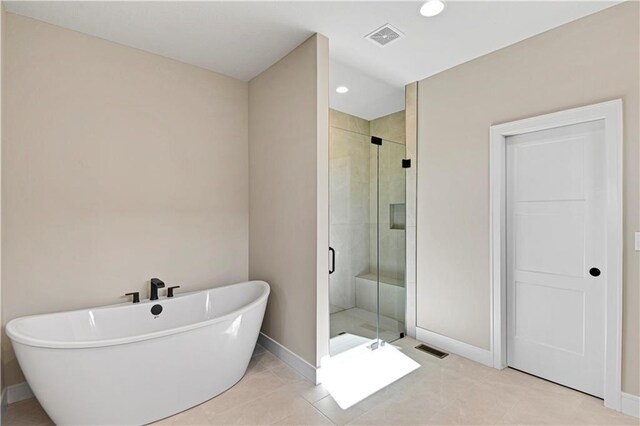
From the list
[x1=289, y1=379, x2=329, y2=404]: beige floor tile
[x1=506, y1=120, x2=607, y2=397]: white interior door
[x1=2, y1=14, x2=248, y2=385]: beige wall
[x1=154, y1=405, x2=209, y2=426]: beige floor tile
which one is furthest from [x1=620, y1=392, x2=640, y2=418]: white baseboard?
[x1=2, y1=14, x2=248, y2=385]: beige wall

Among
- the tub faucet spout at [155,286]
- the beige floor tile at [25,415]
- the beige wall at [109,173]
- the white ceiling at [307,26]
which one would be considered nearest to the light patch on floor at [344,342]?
the beige wall at [109,173]

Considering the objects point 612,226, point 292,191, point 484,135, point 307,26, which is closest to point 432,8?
point 307,26

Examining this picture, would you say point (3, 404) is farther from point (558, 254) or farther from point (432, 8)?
point (558, 254)

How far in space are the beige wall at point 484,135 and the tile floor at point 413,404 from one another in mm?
354

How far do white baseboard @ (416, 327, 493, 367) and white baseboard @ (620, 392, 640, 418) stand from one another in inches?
32.4

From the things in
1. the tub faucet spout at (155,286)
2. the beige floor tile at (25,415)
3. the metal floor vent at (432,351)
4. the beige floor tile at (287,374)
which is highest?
the tub faucet spout at (155,286)

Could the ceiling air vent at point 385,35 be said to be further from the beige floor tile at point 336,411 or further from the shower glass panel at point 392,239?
the beige floor tile at point 336,411

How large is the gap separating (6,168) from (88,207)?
0.53m

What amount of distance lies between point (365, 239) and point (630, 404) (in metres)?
2.18

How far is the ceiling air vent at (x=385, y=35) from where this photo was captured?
7.73ft

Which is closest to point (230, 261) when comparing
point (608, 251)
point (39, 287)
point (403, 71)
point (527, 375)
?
point (39, 287)

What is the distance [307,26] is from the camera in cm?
235

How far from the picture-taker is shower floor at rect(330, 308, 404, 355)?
292cm

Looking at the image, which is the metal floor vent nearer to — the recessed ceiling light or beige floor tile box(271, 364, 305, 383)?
beige floor tile box(271, 364, 305, 383)
